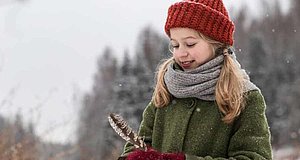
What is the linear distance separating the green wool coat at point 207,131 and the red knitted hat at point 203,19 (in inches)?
11.1

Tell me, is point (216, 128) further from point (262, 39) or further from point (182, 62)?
point (262, 39)

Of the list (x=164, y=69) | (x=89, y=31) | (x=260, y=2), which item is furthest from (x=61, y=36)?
(x=164, y=69)

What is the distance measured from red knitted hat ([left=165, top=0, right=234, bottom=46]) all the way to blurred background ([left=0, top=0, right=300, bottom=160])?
9.69 ft

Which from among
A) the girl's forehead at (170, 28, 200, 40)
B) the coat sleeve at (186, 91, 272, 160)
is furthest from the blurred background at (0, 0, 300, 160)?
the coat sleeve at (186, 91, 272, 160)

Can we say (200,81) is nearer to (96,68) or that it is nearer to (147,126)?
(147,126)

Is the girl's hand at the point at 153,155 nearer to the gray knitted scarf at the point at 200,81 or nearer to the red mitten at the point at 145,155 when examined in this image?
the red mitten at the point at 145,155

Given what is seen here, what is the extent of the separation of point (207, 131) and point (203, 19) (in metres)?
0.45

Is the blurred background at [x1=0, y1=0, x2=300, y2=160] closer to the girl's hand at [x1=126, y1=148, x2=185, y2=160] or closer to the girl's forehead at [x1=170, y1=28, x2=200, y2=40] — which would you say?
the girl's forehead at [x1=170, y1=28, x2=200, y2=40]

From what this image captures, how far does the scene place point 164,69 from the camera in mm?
3219

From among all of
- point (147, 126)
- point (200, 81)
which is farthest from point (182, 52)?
point (147, 126)

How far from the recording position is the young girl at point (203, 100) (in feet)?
9.57

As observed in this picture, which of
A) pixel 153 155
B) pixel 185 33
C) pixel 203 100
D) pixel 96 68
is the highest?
pixel 185 33

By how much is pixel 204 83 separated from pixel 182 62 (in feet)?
Answer: 0.48

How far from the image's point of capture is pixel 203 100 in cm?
306
